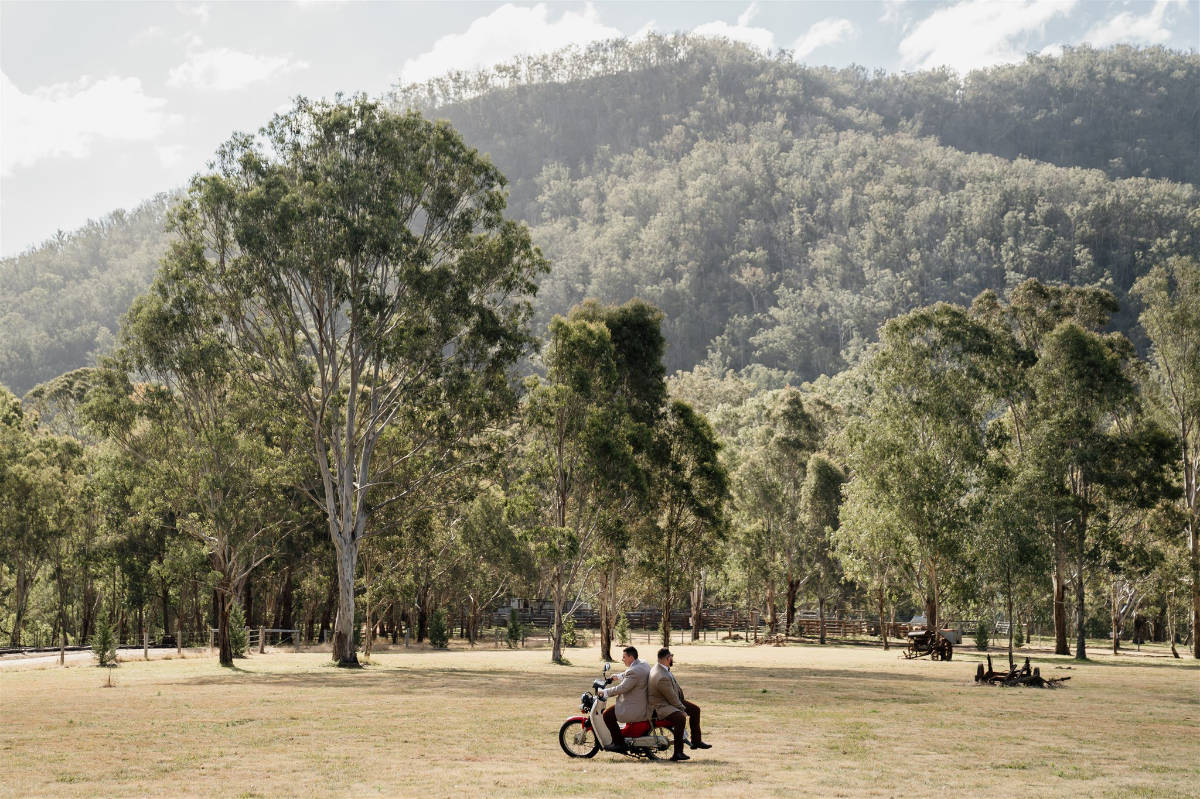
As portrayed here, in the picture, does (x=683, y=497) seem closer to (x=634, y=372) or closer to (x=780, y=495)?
(x=634, y=372)

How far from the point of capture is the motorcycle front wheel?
14398 millimetres

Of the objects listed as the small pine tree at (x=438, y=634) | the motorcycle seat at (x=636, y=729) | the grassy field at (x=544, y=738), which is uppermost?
the motorcycle seat at (x=636, y=729)

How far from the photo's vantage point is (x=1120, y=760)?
15.1 metres

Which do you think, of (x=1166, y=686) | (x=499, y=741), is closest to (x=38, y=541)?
(x=499, y=741)

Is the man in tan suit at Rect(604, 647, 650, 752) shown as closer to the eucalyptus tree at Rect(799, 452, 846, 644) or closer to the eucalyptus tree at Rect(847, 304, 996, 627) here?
the eucalyptus tree at Rect(847, 304, 996, 627)

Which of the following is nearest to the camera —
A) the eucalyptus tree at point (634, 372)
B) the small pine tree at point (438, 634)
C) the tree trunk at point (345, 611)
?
the tree trunk at point (345, 611)

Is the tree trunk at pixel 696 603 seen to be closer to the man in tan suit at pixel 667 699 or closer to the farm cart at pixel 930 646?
the farm cart at pixel 930 646

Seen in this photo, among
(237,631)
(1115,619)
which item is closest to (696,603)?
(1115,619)

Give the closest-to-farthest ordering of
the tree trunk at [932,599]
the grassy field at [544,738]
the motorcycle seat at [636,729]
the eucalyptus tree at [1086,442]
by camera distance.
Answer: the grassy field at [544,738], the motorcycle seat at [636,729], the eucalyptus tree at [1086,442], the tree trunk at [932,599]

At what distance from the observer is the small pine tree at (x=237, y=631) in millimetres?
40094

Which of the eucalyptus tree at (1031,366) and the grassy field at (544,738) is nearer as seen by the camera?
the grassy field at (544,738)

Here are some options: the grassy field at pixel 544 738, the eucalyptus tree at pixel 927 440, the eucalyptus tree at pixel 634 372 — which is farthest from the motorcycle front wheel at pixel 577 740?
the eucalyptus tree at pixel 927 440

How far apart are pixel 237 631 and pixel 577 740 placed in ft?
97.6

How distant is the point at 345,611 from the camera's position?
125ft
